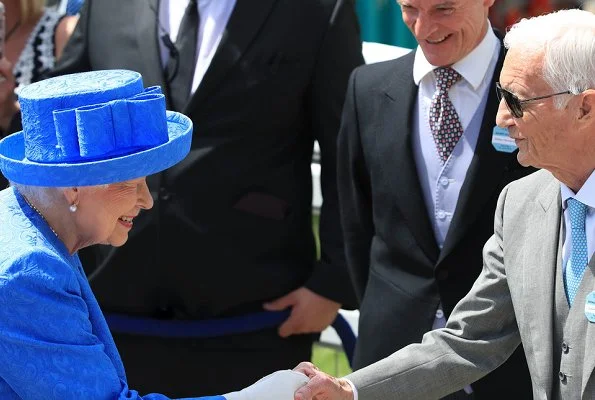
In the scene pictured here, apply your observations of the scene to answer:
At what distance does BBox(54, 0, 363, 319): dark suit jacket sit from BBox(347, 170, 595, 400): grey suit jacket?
1088 millimetres

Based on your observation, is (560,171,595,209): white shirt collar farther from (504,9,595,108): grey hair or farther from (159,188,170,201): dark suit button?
(159,188,170,201): dark suit button

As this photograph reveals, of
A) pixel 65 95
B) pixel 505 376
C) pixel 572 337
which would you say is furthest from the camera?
pixel 505 376

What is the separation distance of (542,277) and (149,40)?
199cm

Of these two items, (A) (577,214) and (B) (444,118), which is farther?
(B) (444,118)

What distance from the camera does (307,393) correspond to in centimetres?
370

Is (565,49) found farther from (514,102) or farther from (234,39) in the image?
(234,39)

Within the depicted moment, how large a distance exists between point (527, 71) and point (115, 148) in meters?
1.10

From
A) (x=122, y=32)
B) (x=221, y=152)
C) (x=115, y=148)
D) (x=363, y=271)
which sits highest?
(x=115, y=148)

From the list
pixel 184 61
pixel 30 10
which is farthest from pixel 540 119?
pixel 30 10

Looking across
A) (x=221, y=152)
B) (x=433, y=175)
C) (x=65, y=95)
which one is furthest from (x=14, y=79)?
(x=65, y=95)

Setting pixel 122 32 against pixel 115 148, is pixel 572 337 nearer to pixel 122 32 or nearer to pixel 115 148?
pixel 115 148

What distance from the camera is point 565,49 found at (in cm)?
330

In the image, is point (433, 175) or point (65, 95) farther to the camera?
point (433, 175)

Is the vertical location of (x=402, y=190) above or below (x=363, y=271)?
above
